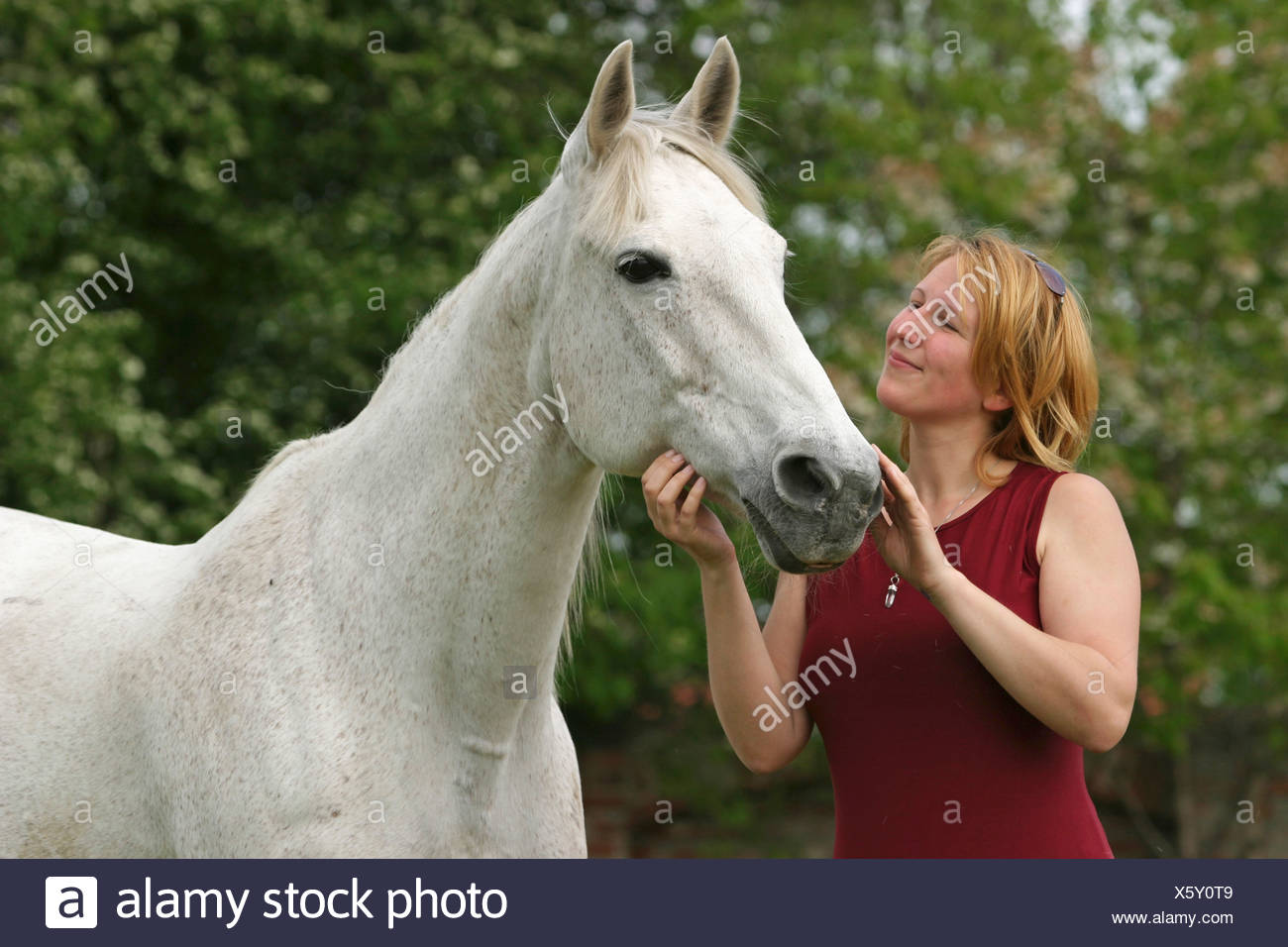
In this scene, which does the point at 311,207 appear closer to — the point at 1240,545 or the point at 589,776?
the point at 589,776

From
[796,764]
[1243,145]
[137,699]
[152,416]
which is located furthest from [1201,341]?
[137,699]

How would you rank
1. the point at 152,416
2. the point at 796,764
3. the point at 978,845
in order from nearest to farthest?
the point at 978,845 → the point at 152,416 → the point at 796,764

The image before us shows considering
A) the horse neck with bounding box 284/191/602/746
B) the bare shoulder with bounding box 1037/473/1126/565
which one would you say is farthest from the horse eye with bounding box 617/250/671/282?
the bare shoulder with bounding box 1037/473/1126/565

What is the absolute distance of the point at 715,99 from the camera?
296cm

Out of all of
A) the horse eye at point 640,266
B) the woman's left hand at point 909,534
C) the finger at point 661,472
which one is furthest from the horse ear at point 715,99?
the woman's left hand at point 909,534

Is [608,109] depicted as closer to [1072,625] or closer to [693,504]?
[693,504]

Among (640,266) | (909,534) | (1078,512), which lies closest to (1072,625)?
(1078,512)

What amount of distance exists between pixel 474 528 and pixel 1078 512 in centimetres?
122

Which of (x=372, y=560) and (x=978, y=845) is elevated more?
(x=372, y=560)

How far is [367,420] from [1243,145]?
863cm

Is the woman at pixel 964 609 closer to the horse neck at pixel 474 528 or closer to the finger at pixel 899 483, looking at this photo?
the finger at pixel 899 483

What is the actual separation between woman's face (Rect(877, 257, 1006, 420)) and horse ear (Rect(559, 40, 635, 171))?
0.72 meters

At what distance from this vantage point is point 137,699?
289cm

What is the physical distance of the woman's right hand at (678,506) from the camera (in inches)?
97.5
